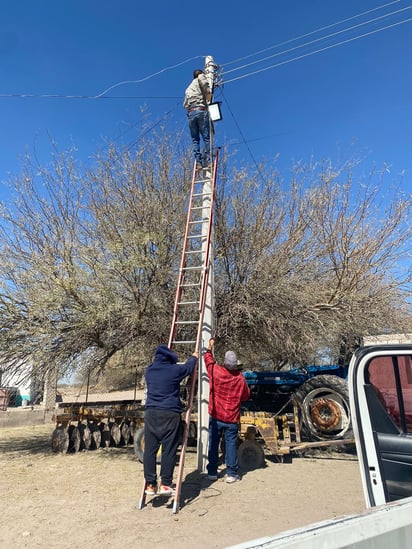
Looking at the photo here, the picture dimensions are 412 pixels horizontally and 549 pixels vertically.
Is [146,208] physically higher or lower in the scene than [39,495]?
higher

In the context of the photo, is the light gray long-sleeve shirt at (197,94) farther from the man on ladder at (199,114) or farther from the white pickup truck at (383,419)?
the white pickup truck at (383,419)

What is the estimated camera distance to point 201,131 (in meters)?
7.87

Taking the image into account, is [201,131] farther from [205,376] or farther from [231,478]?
[231,478]

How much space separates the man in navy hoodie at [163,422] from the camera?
16.6 ft

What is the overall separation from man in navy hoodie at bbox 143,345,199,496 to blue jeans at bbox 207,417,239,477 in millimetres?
1104

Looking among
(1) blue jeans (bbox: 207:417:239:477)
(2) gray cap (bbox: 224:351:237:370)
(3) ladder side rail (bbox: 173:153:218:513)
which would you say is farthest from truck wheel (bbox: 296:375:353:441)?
(3) ladder side rail (bbox: 173:153:218:513)

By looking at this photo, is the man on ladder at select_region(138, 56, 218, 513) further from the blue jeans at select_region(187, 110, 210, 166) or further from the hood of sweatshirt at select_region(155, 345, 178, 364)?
the hood of sweatshirt at select_region(155, 345, 178, 364)

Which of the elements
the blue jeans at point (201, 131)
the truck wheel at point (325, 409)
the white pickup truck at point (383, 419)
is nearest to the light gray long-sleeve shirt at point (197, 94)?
the blue jeans at point (201, 131)

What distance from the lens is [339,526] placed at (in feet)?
5.51

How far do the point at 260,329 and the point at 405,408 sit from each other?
4868mm

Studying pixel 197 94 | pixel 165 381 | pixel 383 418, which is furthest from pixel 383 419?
pixel 197 94

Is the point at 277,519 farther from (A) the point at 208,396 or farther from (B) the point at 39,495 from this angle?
(B) the point at 39,495

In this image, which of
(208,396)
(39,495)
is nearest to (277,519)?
(208,396)

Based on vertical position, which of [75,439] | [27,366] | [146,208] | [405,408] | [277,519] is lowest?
[277,519]
